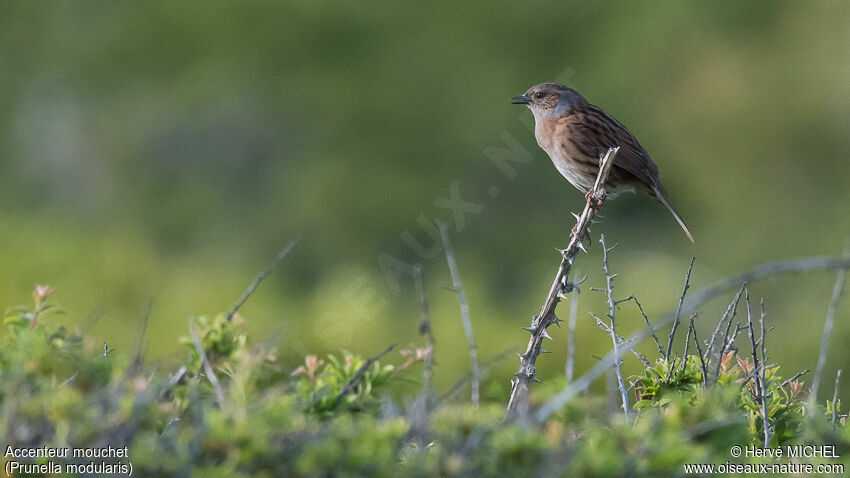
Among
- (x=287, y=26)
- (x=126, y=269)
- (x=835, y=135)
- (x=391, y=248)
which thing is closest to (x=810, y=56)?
(x=835, y=135)

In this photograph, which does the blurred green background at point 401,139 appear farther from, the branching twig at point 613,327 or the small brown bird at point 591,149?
the branching twig at point 613,327

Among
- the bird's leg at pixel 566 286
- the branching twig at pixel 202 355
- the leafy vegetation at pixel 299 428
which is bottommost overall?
the leafy vegetation at pixel 299 428

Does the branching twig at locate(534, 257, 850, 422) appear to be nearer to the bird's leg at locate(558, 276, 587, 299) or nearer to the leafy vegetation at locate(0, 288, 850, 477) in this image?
the leafy vegetation at locate(0, 288, 850, 477)

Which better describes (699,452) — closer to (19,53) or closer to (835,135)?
(835,135)

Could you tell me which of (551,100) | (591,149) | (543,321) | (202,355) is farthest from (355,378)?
(551,100)

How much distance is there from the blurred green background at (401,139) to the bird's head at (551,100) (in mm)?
2765

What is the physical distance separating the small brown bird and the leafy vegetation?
154cm

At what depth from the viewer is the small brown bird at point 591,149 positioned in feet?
9.29

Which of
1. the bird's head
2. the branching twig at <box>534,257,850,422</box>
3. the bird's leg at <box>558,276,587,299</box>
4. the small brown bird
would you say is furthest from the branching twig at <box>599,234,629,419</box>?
the bird's head

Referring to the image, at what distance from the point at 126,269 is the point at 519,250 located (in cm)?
396

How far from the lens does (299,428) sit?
110 centimetres

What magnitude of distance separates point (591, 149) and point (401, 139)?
7.16m

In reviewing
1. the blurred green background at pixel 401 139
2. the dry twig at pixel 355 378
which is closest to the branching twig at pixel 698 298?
the dry twig at pixel 355 378

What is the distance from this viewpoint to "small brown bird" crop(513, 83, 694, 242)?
9.29ft
